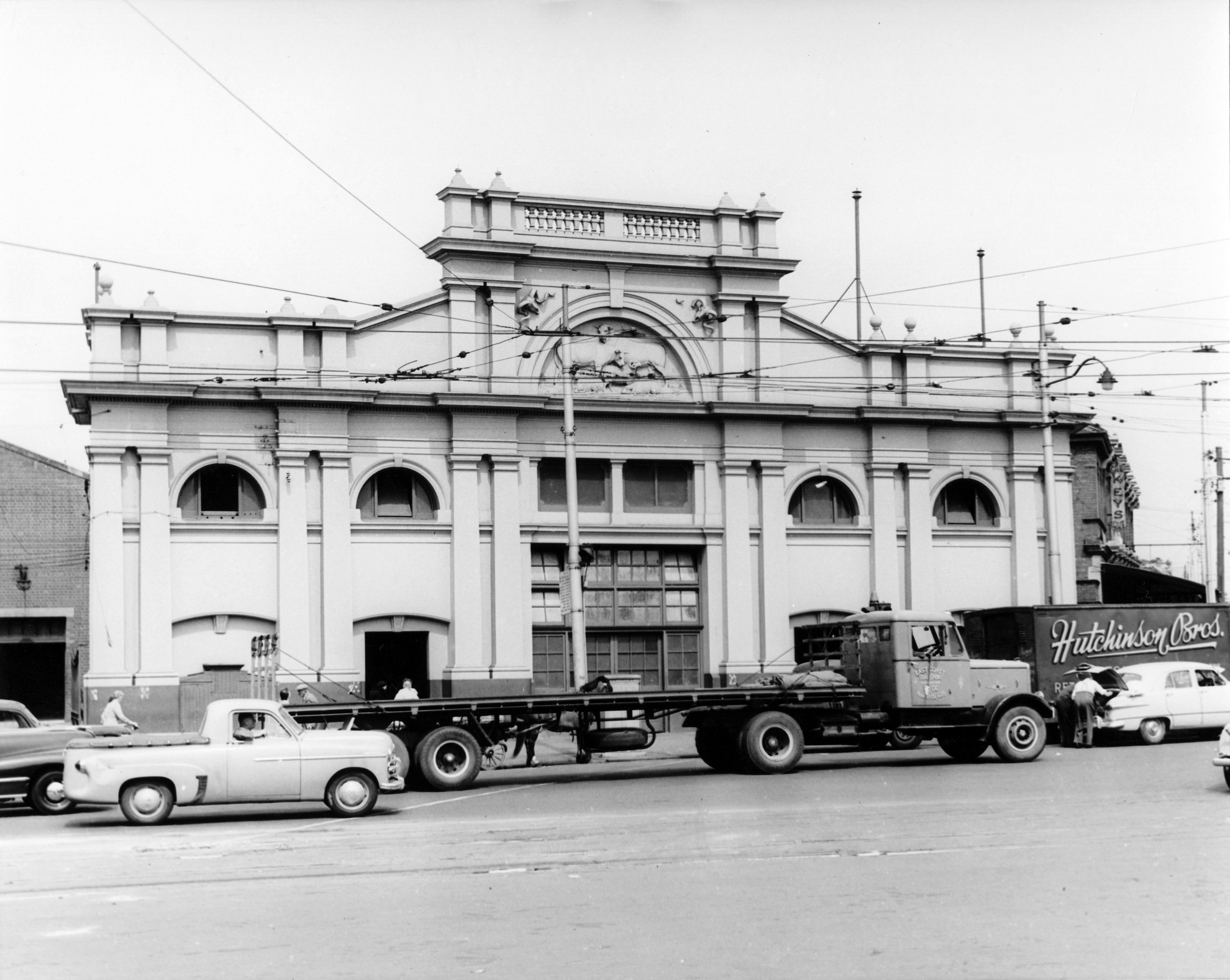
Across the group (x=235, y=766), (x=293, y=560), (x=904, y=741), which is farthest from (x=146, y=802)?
(x=904, y=741)

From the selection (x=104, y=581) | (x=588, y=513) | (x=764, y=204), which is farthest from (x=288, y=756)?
(x=764, y=204)

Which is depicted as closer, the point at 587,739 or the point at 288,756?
the point at 288,756

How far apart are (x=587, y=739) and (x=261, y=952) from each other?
41.4 ft

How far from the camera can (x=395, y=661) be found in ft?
105

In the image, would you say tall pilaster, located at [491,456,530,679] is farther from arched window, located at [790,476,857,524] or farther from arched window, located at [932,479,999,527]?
arched window, located at [932,479,999,527]

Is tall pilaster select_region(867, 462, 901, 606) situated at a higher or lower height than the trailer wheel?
higher

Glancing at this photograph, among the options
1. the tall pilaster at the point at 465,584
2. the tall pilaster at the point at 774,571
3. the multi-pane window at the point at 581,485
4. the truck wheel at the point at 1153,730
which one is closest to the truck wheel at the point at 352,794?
the tall pilaster at the point at 465,584

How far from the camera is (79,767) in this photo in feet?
54.5

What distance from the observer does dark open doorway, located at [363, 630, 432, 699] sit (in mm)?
31859

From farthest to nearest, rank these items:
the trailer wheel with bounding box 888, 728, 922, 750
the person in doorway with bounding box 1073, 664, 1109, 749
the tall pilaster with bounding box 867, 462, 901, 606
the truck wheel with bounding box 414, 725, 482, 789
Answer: the tall pilaster with bounding box 867, 462, 901, 606
the person in doorway with bounding box 1073, 664, 1109, 749
the trailer wheel with bounding box 888, 728, 922, 750
the truck wheel with bounding box 414, 725, 482, 789

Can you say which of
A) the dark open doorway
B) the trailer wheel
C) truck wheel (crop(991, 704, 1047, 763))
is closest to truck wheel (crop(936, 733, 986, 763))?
the trailer wheel

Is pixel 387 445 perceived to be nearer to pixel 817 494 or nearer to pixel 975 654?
pixel 817 494

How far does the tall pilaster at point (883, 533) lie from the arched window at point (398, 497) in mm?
10317

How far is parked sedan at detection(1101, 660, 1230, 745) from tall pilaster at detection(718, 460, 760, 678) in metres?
9.14
